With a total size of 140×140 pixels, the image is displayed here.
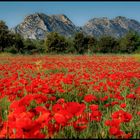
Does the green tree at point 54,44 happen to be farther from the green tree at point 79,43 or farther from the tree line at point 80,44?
the green tree at point 79,43

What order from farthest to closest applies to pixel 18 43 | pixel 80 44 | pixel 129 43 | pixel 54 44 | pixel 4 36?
pixel 80 44, pixel 129 43, pixel 18 43, pixel 54 44, pixel 4 36

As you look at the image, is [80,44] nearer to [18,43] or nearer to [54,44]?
[54,44]

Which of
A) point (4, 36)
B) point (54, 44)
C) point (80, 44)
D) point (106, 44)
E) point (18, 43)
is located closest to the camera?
point (4, 36)

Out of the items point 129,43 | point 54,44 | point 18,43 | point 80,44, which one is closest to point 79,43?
point 80,44

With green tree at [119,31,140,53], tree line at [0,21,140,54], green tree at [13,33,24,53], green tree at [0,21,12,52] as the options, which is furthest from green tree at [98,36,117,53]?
green tree at [0,21,12,52]

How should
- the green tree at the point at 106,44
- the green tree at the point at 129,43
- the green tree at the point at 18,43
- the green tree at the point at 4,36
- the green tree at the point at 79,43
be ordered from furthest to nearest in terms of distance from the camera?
the green tree at the point at 106,44
the green tree at the point at 79,43
the green tree at the point at 129,43
the green tree at the point at 18,43
the green tree at the point at 4,36

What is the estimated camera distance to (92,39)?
6625cm

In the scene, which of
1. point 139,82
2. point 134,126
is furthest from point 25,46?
point 134,126

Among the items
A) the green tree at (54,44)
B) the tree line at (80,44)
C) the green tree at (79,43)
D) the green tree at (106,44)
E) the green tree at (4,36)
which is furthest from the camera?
the green tree at (106,44)

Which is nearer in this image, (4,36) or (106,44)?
(4,36)

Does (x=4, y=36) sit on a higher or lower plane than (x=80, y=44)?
higher

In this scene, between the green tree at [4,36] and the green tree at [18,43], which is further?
the green tree at [18,43]

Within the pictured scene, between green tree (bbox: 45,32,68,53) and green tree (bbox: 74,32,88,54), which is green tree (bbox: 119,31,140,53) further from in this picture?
green tree (bbox: 45,32,68,53)

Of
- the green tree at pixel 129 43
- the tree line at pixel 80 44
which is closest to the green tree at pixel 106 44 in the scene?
the tree line at pixel 80 44
